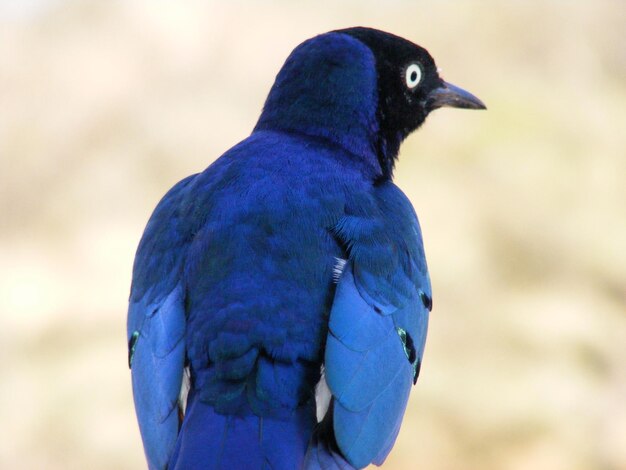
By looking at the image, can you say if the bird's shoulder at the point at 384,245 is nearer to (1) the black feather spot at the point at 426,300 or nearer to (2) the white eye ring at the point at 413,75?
(1) the black feather spot at the point at 426,300

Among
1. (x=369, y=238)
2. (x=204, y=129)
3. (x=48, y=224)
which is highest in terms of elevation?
(x=369, y=238)

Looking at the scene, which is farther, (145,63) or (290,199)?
(145,63)

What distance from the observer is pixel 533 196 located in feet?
24.3

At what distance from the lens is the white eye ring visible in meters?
4.06

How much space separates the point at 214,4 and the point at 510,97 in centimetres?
189

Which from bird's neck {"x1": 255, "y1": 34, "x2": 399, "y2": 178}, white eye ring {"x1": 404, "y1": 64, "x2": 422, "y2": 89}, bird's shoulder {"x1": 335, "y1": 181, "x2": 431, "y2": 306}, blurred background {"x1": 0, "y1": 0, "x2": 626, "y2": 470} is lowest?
blurred background {"x1": 0, "y1": 0, "x2": 626, "y2": 470}

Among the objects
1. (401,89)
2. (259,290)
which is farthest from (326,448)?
(401,89)

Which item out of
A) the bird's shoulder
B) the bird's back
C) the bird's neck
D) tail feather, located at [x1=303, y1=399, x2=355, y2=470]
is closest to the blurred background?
the bird's neck

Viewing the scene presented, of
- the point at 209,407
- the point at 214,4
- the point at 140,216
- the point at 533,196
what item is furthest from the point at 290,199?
the point at 214,4

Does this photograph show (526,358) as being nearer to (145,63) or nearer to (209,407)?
(145,63)

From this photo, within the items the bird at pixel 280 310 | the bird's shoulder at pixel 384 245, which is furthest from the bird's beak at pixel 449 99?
the bird's shoulder at pixel 384 245

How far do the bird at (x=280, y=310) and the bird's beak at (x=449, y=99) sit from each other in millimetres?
493

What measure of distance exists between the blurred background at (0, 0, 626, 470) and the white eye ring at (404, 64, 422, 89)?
281cm

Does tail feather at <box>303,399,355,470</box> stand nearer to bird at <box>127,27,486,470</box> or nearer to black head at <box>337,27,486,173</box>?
bird at <box>127,27,486,470</box>
